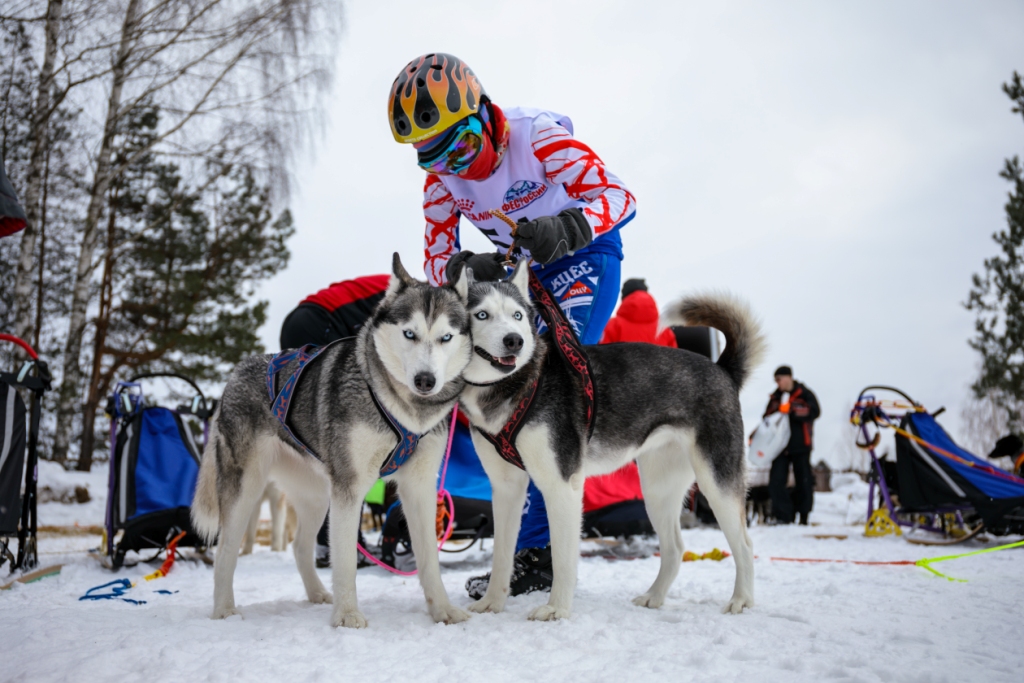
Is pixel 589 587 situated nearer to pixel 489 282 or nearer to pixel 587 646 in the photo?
pixel 587 646

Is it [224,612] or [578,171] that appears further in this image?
[578,171]

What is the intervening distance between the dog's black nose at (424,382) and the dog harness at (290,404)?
28 cm

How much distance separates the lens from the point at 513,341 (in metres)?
2.11

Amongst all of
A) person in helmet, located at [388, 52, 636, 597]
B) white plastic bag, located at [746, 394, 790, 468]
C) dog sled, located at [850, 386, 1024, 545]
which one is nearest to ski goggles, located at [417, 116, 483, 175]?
person in helmet, located at [388, 52, 636, 597]

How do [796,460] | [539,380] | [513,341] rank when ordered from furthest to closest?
[796,460]
[539,380]
[513,341]

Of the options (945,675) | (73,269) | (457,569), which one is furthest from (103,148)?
(945,675)

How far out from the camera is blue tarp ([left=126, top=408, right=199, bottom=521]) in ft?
13.4

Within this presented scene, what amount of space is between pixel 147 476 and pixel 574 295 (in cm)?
311

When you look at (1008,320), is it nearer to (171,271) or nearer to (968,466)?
(968,466)

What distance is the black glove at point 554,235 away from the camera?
230 centimetres

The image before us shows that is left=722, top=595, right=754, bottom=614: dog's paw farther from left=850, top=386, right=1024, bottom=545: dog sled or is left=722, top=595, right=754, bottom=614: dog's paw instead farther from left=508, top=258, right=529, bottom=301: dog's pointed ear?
left=850, top=386, right=1024, bottom=545: dog sled

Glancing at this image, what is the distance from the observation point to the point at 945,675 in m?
1.54

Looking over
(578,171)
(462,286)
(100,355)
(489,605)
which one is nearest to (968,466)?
(578,171)

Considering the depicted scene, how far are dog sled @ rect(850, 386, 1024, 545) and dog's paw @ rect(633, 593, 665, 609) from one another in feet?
11.7
